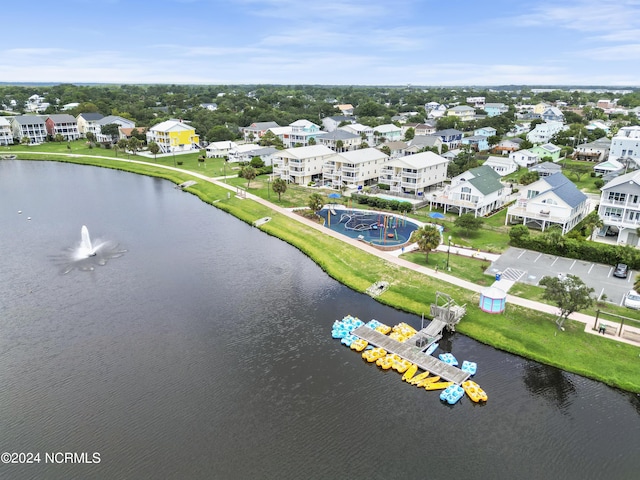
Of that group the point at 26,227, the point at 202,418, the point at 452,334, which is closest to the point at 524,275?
the point at 452,334

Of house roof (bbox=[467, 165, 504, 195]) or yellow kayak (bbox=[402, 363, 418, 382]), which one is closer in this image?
yellow kayak (bbox=[402, 363, 418, 382])

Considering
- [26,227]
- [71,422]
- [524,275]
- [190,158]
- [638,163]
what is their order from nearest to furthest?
1. [71,422]
2. [524,275]
3. [26,227]
4. [638,163]
5. [190,158]

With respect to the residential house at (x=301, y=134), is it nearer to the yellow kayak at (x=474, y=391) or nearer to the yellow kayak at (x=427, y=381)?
the yellow kayak at (x=427, y=381)

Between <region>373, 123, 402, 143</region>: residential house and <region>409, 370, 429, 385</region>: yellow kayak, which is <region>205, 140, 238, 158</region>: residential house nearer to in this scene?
<region>373, 123, 402, 143</region>: residential house

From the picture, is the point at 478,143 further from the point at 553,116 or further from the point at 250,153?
the point at 553,116

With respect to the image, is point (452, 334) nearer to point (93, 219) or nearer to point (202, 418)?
point (202, 418)

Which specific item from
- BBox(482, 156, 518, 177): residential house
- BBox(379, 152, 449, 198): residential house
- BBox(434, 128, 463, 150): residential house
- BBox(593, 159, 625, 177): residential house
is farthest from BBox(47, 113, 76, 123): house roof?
BBox(593, 159, 625, 177): residential house
